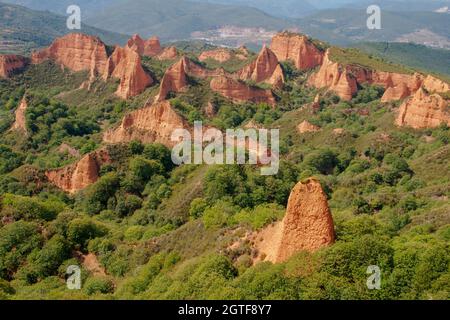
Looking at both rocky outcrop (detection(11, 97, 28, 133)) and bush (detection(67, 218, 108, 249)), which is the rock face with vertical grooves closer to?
bush (detection(67, 218, 108, 249))

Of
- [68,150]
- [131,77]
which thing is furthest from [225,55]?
[68,150]

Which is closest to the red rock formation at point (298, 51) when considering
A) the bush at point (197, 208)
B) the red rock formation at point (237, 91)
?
the red rock formation at point (237, 91)

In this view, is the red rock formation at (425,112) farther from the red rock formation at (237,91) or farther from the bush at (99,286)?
the bush at (99,286)

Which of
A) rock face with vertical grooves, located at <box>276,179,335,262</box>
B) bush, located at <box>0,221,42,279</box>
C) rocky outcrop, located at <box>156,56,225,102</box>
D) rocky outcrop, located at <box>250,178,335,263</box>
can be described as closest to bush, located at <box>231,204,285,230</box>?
rocky outcrop, located at <box>250,178,335,263</box>

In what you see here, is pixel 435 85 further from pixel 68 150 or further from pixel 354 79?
pixel 68 150
